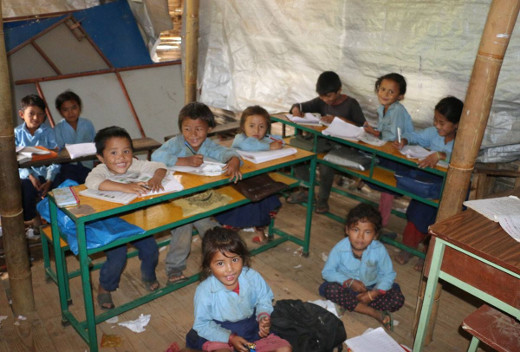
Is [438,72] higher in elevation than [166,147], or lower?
higher

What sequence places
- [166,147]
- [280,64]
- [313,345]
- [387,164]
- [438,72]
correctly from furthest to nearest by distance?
[280,64] → [387,164] → [438,72] → [166,147] → [313,345]

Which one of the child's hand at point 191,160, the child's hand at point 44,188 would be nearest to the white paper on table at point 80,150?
the child's hand at point 44,188

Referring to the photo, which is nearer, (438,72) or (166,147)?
(166,147)

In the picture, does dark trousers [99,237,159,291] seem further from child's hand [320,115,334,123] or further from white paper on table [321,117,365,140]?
child's hand [320,115,334,123]

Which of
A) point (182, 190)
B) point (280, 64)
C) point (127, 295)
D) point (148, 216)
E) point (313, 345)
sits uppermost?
point (280, 64)

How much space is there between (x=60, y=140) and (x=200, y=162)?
1.87 m

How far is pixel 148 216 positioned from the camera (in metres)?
2.95

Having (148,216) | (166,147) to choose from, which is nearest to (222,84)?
(166,147)

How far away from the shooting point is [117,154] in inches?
111

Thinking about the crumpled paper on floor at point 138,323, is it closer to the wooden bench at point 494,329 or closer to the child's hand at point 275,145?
the child's hand at point 275,145

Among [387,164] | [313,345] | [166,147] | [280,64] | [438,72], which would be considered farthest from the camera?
[280,64]

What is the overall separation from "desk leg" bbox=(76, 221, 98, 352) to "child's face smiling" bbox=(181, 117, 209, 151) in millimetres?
1099

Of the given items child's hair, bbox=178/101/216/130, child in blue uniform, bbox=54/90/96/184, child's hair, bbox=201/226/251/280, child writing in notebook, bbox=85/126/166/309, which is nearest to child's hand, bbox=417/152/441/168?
child's hair, bbox=178/101/216/130

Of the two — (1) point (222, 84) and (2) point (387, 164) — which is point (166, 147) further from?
(1) point (222, 84)
